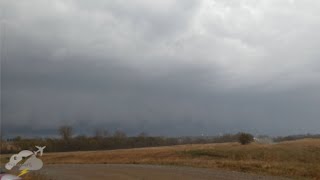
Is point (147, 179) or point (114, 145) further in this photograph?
point (114, 145)

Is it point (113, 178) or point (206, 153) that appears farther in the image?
point (206, 153)

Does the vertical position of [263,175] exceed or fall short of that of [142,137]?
it falls short

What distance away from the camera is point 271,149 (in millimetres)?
72938

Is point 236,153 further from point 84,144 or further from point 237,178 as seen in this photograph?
point 84,144

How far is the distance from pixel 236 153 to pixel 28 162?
55699 millimetres

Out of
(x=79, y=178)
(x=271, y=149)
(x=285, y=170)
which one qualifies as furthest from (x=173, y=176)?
(x=271, y=149)

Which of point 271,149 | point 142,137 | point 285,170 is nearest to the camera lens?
point 285,170

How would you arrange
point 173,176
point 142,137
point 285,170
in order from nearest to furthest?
point 173,176, point 285,170, point 142,137

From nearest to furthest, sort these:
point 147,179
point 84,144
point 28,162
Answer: point 28,162 → point 147,179 → point 84,144

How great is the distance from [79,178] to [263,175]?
14.0 m

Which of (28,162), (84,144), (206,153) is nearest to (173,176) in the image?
(28,162)

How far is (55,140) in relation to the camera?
151 metres

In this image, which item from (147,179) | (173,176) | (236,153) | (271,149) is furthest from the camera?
(271,149)

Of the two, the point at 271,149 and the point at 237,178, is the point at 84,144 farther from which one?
the point at 237,178
